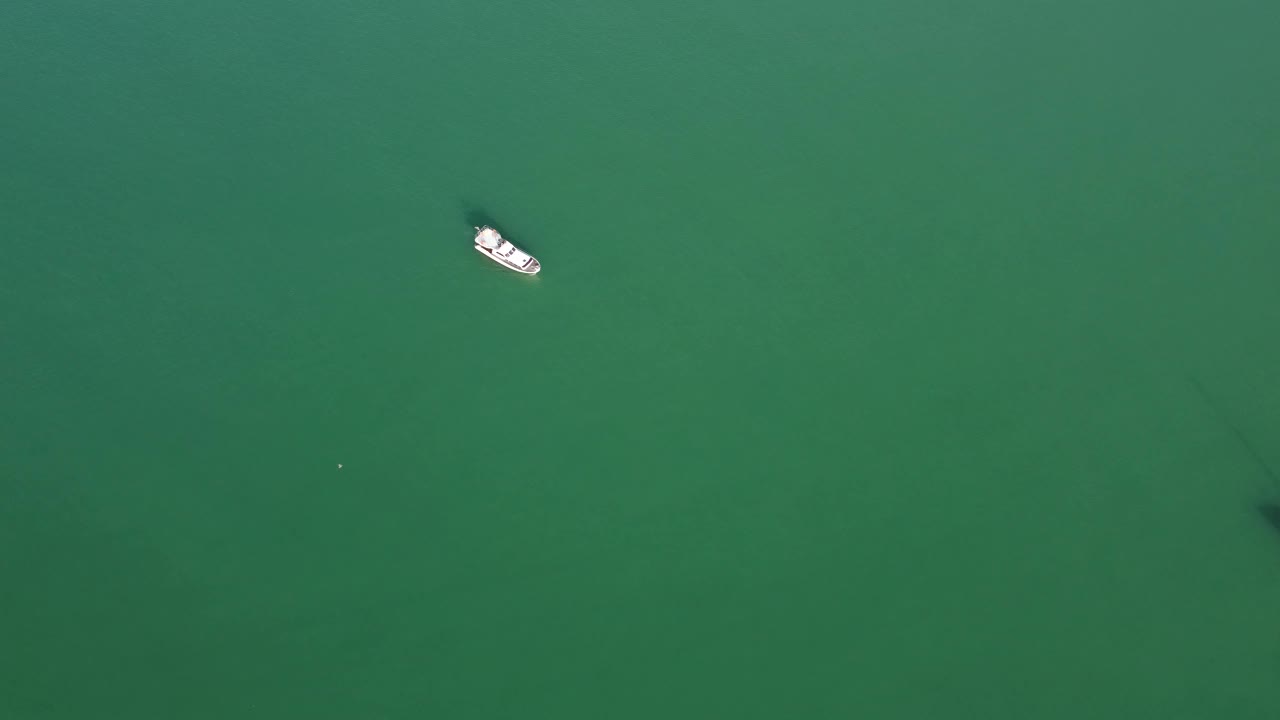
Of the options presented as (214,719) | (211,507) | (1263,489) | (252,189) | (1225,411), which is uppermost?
(252,189)

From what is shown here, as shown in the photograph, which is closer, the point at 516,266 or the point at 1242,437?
the point at 1242,437

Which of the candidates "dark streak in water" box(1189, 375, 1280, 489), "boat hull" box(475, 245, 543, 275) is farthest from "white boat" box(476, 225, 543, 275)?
"dark streak in water" box(1189, 375, 1280, 489)

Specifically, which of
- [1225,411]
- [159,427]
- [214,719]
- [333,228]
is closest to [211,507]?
[159,427]

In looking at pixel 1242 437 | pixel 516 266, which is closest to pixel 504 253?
pixel 516 266

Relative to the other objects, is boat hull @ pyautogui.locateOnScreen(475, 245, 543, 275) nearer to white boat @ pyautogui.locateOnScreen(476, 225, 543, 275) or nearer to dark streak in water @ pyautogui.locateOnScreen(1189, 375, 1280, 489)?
white boat @ pyautogui.locateOnScreen(476, 225, 543, 275)

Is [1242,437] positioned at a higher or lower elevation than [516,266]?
lower

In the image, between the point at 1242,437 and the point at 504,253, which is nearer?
the point at 1242,437

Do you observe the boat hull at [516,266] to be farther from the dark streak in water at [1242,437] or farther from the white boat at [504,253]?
the dark streak in water at [1242,437]

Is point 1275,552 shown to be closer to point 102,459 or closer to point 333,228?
point 333,228

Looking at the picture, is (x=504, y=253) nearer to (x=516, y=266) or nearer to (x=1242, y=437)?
(x=516, y=266)
